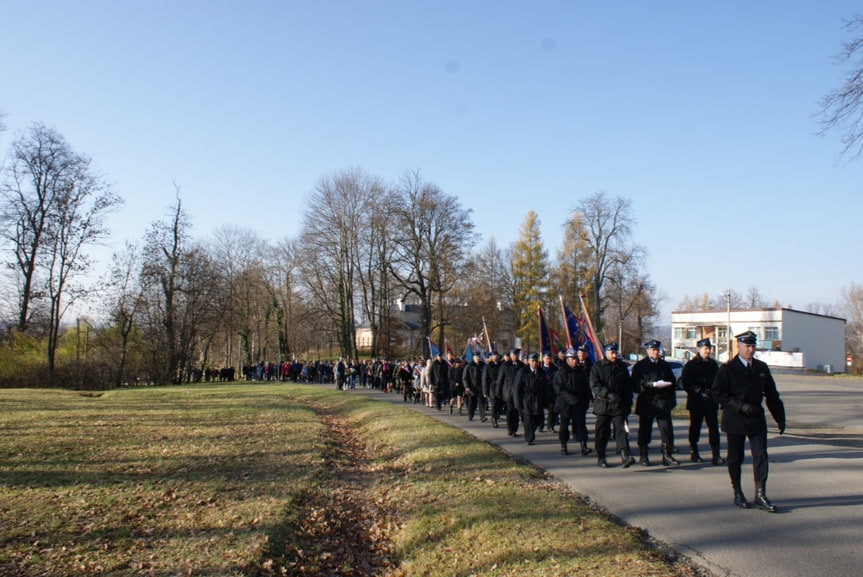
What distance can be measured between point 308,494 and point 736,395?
5.60 metres

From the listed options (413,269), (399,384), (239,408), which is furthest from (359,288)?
(239,408)

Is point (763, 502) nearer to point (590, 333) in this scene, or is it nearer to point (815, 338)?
point (590, 333)

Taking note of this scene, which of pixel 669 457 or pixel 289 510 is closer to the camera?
pixel 289 510

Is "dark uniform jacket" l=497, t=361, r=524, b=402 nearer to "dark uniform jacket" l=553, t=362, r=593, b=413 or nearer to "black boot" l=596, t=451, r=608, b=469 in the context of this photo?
"dark uniform jacket" l=553, t=362, r=593, b=413

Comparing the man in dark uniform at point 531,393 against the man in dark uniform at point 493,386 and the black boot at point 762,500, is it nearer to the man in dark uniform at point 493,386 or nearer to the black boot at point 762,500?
the man in dark uniform at point 493,386

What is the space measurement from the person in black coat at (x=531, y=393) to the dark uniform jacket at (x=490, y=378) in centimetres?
231

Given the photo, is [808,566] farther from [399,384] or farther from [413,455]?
[399,384]

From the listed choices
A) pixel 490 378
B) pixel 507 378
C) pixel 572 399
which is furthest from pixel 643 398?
pixel 490 378

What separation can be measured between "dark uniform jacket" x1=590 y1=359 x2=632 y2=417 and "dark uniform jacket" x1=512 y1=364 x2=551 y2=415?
8.37 ft

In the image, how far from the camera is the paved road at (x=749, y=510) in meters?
5.34

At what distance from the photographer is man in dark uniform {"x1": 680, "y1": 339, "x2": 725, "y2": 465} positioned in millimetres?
9797

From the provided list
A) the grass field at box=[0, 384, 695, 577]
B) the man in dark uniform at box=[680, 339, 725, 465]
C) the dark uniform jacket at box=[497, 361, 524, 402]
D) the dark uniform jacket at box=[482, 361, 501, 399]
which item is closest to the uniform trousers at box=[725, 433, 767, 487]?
the grass field at box=[0, 384, 695, 577]

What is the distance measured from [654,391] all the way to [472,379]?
25.6ft

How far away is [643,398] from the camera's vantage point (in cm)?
970
